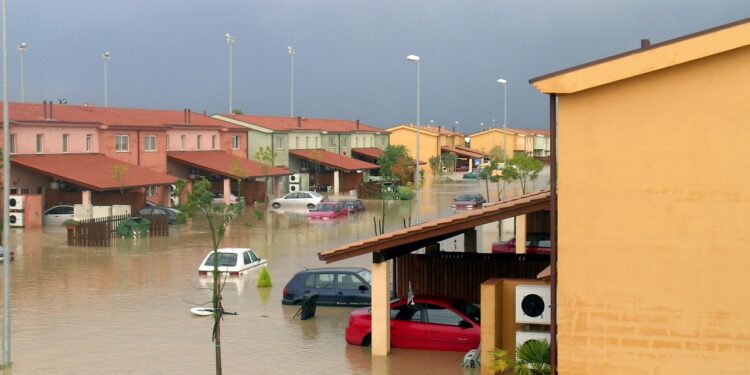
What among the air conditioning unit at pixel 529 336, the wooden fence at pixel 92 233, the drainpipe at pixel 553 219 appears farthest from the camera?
the wooden fence at pixel 92 233

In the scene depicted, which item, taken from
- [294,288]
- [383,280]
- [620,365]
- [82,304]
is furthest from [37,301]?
[620,365]

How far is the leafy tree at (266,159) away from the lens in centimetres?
6669

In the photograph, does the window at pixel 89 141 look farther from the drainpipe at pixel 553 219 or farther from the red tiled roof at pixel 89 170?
the drainpipe at pixel 553 219

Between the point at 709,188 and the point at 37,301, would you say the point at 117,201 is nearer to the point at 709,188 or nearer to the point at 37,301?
→ the point at 37,301

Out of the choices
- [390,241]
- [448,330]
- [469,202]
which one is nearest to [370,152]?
[469,202]

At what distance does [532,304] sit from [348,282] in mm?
9144

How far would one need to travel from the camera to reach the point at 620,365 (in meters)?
15.0

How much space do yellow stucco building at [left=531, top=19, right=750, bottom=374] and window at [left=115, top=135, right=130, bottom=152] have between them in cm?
4570

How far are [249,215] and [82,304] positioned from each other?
101 feet

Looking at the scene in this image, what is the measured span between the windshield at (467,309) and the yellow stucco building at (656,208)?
15.0ft

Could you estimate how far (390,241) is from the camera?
18.7 m

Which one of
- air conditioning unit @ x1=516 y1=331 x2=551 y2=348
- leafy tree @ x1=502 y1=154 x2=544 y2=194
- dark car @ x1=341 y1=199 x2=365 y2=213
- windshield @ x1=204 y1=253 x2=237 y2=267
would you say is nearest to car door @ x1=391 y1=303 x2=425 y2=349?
air conditioning unit @ x1=516 y1=331 x2=551 y2=348

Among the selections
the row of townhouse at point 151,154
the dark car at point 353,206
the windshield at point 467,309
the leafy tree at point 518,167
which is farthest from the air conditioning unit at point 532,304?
the leafy tree at point 518,167

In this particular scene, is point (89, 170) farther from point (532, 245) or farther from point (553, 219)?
point (553, 219)
